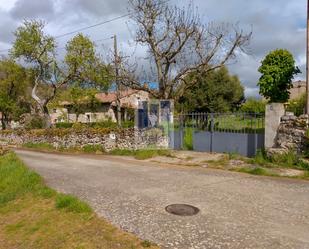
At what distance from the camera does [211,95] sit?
33.5 m

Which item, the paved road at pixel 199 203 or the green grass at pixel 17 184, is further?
the green grass at pixel 17 184

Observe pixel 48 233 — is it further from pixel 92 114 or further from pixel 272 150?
pixel 92 114

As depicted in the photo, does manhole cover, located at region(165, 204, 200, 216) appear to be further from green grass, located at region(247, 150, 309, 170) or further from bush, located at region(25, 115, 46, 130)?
bush, located at region(25, 115, 46, 130)

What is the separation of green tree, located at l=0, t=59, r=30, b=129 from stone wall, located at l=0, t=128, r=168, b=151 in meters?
14.7

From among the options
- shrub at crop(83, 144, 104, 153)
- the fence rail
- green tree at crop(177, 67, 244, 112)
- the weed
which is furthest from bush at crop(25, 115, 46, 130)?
the weed

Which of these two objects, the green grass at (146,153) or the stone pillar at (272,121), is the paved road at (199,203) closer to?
the stone pillar at (272,121)

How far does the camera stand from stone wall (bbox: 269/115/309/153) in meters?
11.2

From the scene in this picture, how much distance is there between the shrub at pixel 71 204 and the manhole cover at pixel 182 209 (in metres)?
1.66

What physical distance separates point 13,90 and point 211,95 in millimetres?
22469

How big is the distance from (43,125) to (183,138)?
17.1m

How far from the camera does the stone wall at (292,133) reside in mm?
11195

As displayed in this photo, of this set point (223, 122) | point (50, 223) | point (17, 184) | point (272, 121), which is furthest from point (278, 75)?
point (50, 223)

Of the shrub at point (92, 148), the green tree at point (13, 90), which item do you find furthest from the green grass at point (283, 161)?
the green tree at point (13, 90)

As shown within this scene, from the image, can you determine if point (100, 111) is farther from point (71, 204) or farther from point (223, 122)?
point (71, 204)
